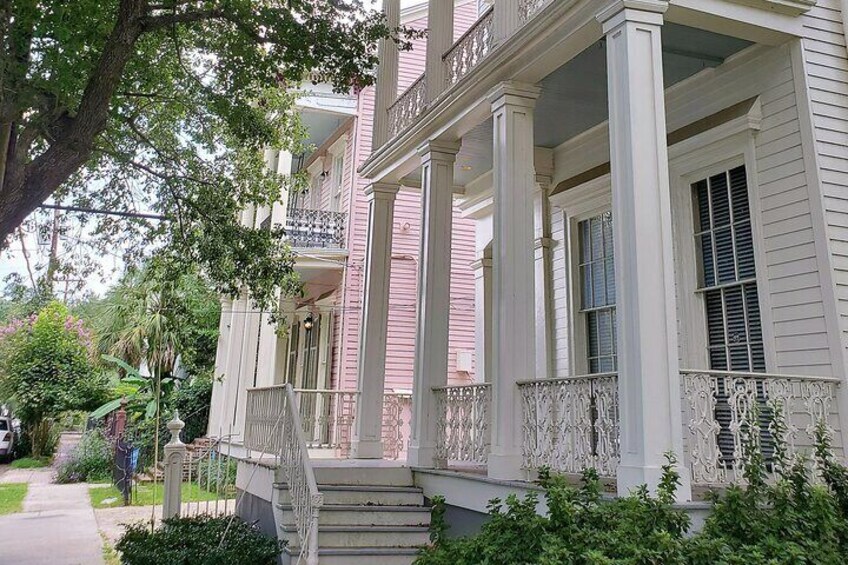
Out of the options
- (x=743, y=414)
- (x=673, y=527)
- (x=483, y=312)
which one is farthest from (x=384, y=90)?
(x=673, y=527)

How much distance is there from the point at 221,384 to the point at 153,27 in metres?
12.1

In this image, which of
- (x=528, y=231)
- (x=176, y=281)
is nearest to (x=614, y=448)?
(x=528, y=231)

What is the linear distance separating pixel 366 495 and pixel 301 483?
98 cm

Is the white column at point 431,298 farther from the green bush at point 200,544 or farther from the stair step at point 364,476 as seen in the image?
the green bush at point 200,544

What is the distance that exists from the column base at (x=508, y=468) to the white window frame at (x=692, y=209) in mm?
2453

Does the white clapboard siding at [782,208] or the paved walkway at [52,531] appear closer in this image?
the white clapboard siding at [782,208]

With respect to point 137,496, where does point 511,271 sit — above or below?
above

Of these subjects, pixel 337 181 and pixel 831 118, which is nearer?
pixel 831 118

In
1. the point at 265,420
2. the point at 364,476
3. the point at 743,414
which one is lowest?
the point at 364,476

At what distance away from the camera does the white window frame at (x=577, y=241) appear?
9156 mm

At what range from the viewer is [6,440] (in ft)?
76.3

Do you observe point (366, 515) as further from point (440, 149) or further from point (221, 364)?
point (221, 364)

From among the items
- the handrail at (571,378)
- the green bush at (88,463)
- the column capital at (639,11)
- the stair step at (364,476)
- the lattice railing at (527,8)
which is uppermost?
the lattice railing at (527,8)

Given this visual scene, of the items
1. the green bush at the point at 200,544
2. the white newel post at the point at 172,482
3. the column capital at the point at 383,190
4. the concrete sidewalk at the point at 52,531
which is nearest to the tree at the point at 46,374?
the concrete sidewalk at the point at 52,531
